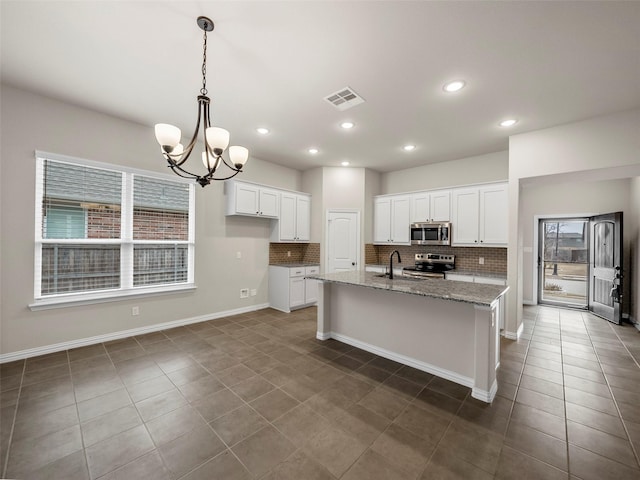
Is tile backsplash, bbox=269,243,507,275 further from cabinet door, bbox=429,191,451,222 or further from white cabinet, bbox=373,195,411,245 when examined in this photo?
cabinet door, bbox=429,191,451,222

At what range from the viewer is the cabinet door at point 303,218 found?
5648 millimetres

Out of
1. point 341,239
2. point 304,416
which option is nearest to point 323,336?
point 304,416

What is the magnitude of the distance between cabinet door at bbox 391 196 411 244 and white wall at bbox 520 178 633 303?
1913 mm

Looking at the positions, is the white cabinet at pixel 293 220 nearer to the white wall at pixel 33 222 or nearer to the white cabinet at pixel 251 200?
the white cabinet at pixel 251 200

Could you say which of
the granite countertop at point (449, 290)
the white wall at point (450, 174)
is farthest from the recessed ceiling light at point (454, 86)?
the white wall at point (450, 174)

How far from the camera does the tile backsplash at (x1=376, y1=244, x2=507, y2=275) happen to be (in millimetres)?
4754

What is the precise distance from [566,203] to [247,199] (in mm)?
6392

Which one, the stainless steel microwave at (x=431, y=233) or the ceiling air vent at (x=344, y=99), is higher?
the ceiling air vent at (x=344, y=99)

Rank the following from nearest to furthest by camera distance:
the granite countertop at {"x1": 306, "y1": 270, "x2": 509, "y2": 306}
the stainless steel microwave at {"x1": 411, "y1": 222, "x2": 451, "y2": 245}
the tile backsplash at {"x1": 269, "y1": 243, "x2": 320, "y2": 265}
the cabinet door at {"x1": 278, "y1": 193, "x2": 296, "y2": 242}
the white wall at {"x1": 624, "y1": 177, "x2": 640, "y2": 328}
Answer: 1. the granite countertop at {"x1": 306, "y1": 270, "x2": 509, "y2": 306}
2. the white wall at {"x1": 624, "y1": 177, "x2": 640, "y2": 328}
3. the stainless steel microwave at {"x1": 411, "y1": 222, "x2": 451, "y2": 245}
4. the cabinet door at {"x1": 278, "y1": 193, "x2": 296, "y2": 242}
5. the tile backsplash at {"x1": 269, "y1": 243, "x2": 320, "y2": 265}

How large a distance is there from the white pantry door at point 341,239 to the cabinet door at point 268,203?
117 centimetres

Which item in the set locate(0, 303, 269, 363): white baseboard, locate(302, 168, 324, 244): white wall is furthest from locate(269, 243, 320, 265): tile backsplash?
locate(0, 303, 269, 363): white baseboard

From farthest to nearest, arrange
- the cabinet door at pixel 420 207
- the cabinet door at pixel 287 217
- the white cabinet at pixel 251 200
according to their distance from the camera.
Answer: the cabinet door at pixel 287 217 → the cabinet door at pixel 420 207 → the white cabinet at pixel 251 200

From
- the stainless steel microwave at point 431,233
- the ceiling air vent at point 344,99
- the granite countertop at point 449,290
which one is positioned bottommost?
the granite countertop at point 449,290

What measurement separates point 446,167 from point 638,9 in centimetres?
354
